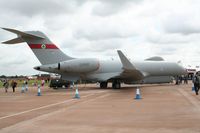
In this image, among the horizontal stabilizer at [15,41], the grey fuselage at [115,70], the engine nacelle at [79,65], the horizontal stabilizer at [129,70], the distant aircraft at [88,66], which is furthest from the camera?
the grey fuselage at [115,70]

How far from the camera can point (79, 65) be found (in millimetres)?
30844

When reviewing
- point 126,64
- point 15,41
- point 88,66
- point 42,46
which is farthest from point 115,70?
point 15,41

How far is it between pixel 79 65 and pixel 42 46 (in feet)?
13.9

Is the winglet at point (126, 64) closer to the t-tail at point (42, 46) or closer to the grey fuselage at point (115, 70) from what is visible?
the grey fuselage at point (115, 70)

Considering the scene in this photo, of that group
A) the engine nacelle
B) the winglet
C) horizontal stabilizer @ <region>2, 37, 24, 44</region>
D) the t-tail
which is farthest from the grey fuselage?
horizontal stabilizer @ <region>2, 37, 24, 44</region>

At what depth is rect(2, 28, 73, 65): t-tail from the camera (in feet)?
95.6

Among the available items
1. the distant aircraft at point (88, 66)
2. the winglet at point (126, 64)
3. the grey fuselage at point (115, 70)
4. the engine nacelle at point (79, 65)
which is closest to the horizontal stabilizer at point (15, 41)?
the distant aircraft at point (88, 66)

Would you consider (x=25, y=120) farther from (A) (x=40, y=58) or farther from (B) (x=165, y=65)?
(B) (x=165, y=65)

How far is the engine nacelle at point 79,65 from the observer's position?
30000mm

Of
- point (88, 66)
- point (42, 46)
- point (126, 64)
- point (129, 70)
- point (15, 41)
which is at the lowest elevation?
point (129, 70)

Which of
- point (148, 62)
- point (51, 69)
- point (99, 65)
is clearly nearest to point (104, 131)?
point (51, 69)

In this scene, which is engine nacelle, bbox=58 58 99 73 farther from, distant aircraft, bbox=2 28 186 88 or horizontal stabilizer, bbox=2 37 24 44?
horizontal stabilizer, bbox=2 37 24 44

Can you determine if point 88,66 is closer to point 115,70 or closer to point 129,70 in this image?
point 115,70

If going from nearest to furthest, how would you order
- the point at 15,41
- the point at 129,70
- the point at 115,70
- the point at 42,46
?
the point at 129,70, the point at 15,41, the point at 42,46, the point at 115,70
